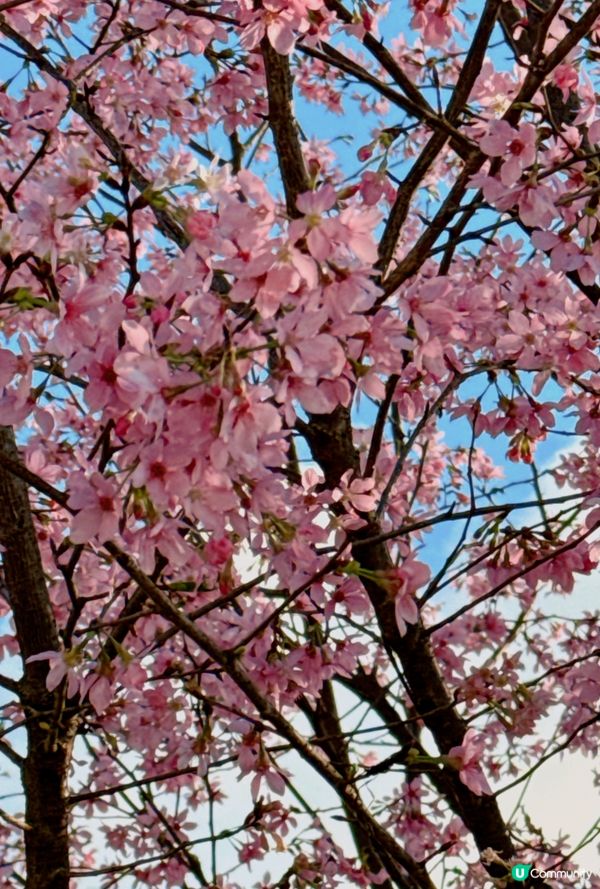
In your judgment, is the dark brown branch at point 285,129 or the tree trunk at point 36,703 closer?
the tree trunk at point 36,703

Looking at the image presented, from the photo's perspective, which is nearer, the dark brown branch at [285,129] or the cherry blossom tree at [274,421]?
the cherry blossom tree at [274,421]

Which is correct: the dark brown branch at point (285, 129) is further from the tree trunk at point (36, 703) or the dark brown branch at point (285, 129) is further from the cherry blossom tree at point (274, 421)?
the tree trunk at point (36, 703)

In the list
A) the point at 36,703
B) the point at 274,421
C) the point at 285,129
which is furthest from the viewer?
the point at 285,129

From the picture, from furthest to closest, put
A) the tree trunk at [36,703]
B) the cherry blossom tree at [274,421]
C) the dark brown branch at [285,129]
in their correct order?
the dark brown branch at [285,129] < the tree trunk at [36,703] < the cherry blossom tree at [274,421]

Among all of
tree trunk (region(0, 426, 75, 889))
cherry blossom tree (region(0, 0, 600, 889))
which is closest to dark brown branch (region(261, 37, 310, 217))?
cherry blossom tree (region(0, 0, 600, 889))

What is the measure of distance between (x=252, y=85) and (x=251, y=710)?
2.77 m

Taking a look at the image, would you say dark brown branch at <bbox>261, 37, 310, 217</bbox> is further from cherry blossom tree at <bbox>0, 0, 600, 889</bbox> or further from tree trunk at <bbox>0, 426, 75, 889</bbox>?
tree trunk at <bbox>0, 426, 75, 889</bbox>

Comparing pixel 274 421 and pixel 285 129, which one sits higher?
pixel 285 129

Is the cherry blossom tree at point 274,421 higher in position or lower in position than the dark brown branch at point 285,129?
lower

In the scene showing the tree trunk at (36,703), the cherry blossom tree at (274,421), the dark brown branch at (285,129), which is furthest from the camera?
the dark brown branch at (285,129)

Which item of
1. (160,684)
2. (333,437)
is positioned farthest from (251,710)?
(333,437)

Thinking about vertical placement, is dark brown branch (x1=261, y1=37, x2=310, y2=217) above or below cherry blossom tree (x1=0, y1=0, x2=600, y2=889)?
above

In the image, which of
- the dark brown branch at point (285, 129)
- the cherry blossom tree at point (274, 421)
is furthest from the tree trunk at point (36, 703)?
the dark brown branch at point (285, 129)

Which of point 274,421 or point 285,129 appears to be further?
point 285,129
